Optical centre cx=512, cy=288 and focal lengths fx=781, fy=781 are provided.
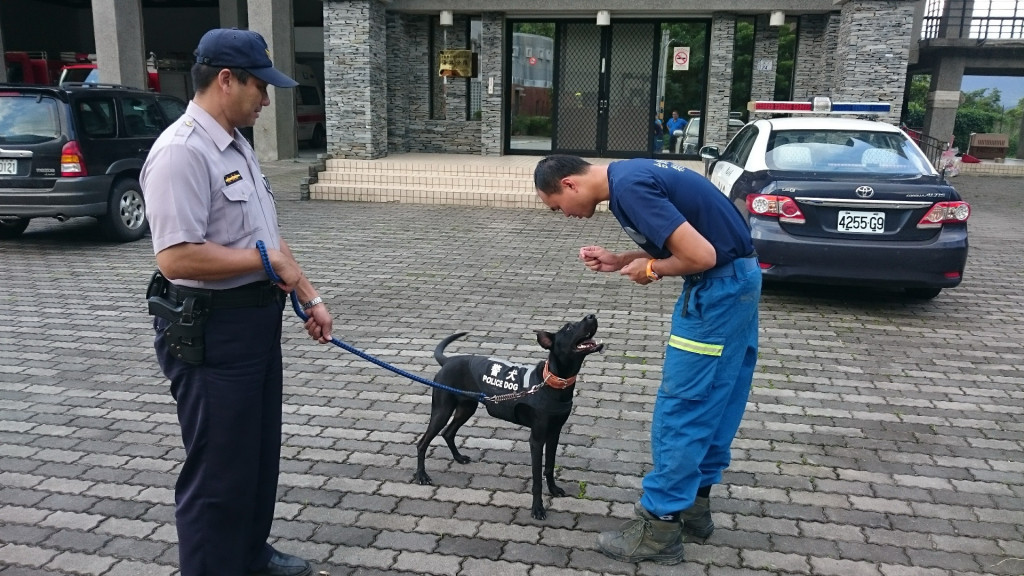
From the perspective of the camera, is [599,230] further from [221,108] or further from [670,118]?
[221,108]

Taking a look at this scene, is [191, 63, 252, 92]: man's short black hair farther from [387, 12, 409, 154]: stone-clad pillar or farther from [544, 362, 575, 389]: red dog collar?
[387, 12, 409, 154]: stone-clad pillar

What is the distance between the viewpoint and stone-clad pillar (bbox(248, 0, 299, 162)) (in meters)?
18.0

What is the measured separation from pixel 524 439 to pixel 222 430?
200cm

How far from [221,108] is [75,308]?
16.6ft

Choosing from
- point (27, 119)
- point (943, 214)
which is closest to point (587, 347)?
point (943, 214)

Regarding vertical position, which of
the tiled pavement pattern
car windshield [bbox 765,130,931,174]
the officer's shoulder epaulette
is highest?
the officer's shoulder epaulette

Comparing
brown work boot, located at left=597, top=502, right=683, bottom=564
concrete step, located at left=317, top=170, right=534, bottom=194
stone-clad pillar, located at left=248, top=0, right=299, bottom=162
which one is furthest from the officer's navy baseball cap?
stone-clad pillar, located at left=248, top=0, right=299, bottom=162

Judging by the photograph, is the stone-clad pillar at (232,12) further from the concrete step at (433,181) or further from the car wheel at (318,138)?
the concrete step at (433,181)

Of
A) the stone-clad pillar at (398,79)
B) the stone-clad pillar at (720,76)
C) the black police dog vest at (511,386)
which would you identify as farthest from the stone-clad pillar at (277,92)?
the black police dog vest at (511,386)

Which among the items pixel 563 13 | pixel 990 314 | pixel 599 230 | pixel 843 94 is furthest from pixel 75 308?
pixel 843 94

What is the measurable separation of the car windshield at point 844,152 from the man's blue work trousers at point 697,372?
15.0 feet

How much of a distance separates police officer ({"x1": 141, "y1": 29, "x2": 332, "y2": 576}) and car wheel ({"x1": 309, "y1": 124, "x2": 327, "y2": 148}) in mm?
21760

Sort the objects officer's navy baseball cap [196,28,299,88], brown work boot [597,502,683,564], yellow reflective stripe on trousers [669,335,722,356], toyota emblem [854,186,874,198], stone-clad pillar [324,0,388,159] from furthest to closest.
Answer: stone-clad pillar [324,0,388,159] → toyota emblem [854,186,874,198] → brown work boot [597,502,683,564] → yellow reflective stripe on trousers [669,335,722,356] → officer's navy baseball cap [196,28,299,88]

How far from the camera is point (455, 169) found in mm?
14156
